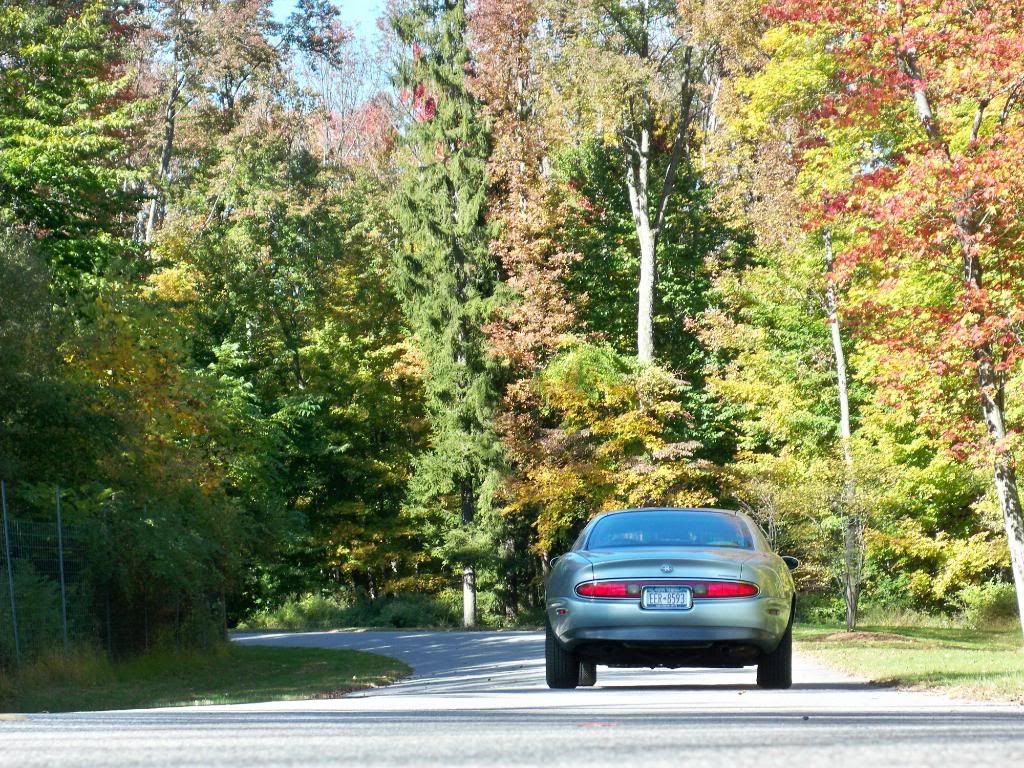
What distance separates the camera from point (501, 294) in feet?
160

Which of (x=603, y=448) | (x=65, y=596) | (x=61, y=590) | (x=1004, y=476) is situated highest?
(x=603, y=448)

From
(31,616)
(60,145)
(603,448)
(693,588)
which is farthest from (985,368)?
(603,448)

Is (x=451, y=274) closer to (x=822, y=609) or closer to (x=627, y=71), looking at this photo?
(x=627, y=71)

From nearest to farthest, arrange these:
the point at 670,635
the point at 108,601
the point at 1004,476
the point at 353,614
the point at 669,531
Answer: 1. the point at 670,635
2. the point at 669,531
3. the point at 108,601
4. the point at 1004,476
5. the point at 353,614

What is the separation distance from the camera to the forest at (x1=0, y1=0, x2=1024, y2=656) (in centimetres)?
2566

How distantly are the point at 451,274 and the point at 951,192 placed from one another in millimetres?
26853

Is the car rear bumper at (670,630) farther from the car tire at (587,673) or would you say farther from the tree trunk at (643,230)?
the tree trunk at (643,230)

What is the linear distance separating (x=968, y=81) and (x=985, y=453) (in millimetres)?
6169

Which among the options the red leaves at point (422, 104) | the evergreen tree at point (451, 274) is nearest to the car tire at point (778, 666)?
the evergreen tree at point (451, 274)

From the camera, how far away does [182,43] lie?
5200 cm

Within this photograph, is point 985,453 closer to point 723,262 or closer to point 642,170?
point 642,170

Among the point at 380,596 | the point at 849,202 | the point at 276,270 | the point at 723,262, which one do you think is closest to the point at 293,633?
the point at 380,596

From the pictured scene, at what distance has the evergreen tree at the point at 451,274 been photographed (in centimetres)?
4919

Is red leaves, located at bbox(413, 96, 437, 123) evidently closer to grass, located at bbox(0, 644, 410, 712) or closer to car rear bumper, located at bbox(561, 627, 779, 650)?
grass, located at bbox(0, 644, 410, 712)
